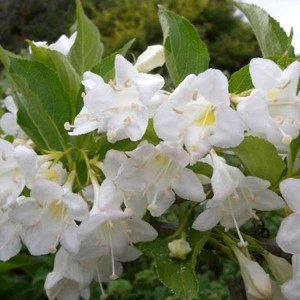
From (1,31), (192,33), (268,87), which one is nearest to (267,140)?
(268,87)

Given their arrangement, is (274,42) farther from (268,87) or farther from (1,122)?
(1,122)

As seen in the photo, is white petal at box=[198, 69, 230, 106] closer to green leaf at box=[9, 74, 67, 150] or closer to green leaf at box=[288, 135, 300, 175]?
green leaf at box=[288, 135, 300, 175]

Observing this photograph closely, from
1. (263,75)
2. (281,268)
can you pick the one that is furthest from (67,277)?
(263,75)

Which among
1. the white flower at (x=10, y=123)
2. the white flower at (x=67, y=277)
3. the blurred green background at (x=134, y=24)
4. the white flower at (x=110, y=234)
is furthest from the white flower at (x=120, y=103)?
the blurred green background at (x=134, y=24)

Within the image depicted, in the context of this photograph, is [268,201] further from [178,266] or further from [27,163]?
[27,163]

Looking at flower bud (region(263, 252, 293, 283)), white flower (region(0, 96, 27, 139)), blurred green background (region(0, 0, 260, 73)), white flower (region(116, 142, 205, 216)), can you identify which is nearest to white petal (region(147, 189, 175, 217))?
white flower (region(116, 142, 205, 216))

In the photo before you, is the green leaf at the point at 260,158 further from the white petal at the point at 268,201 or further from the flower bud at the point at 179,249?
the flower bud at the point at 179,249

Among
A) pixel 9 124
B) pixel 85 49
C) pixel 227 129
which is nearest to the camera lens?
pixel 227 129
